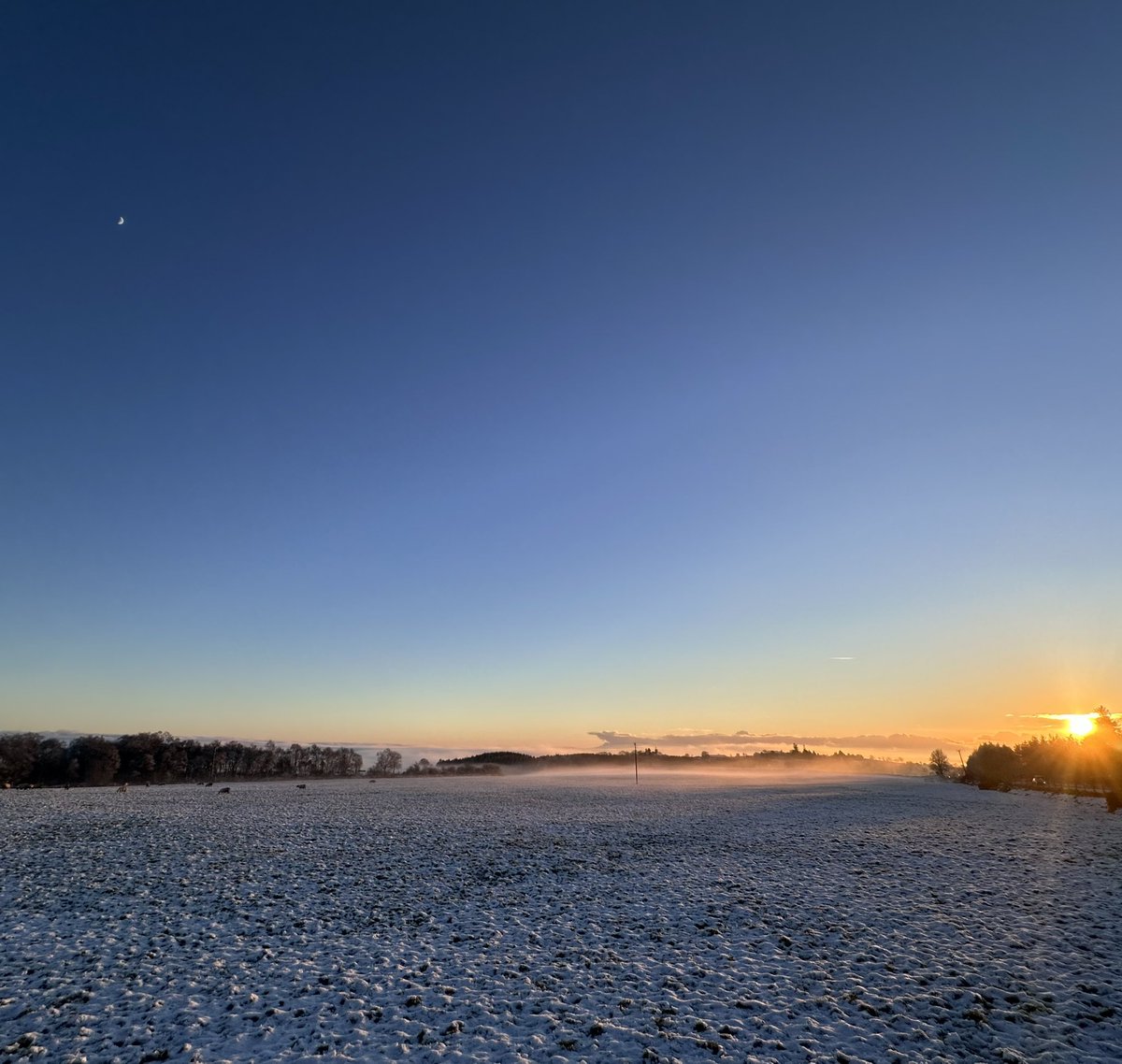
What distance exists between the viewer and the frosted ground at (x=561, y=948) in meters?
11.1

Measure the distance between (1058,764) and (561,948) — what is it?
163 meters

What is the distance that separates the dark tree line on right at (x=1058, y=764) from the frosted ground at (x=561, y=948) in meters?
45.4

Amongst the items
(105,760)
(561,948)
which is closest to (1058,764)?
(561,948)

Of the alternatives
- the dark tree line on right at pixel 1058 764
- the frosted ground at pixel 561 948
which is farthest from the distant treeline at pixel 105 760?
the dark tree line on right at pixel 1058 764

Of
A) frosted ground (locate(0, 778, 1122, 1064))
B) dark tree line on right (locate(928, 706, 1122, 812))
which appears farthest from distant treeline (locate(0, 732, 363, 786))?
dark tree line on right (locate(928, 706, 1122, 812))

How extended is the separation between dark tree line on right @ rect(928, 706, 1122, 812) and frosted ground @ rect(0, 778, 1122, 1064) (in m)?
45.4

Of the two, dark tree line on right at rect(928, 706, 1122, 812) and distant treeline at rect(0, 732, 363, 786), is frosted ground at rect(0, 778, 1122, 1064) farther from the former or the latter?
distant treeline at rect(0, 732, 363, 786)

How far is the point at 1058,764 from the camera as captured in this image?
415 feet

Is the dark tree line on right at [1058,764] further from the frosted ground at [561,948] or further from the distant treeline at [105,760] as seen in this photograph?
the distant treeline at [105,760]

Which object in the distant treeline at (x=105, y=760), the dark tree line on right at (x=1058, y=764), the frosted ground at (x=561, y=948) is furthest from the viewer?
the distant treeline at (x=105, y=760)

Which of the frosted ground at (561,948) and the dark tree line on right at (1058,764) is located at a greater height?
the frosted ground at (561,948)

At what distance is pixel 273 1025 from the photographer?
1173cm

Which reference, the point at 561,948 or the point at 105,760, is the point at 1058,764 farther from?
the point at 105,760

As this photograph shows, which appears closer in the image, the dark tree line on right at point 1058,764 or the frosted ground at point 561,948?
the frosted ground at point 561,948
